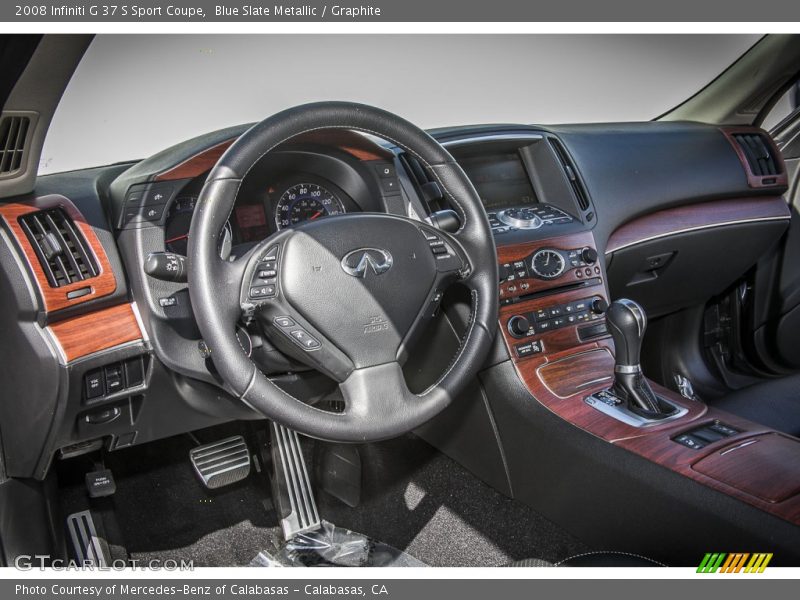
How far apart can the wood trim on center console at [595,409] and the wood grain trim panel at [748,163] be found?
2.79ft

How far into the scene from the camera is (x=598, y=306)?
203cm

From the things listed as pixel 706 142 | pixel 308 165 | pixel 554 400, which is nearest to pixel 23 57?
pixel 308 165

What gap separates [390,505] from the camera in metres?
2.18

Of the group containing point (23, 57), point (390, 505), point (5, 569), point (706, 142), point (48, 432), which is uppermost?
point (23, 57)

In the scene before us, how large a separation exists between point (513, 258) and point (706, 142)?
1.07 m

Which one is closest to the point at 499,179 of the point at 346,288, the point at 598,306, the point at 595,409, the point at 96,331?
the point at 598,306

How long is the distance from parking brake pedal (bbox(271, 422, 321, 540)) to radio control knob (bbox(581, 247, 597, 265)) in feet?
3.25

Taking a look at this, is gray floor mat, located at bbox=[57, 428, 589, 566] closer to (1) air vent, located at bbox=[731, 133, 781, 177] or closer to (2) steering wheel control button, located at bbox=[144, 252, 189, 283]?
(2) steering wheel control button, located at bbox=[144, 252, 189, 283]

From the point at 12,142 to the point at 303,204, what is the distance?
634 mm

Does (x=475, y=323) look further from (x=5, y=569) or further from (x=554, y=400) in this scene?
(x=5, y=569)

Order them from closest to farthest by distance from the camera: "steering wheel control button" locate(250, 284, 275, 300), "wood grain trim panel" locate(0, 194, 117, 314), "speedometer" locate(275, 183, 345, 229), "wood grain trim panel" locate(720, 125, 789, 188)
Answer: "steering wheel control button" locate(250, 284, 275, 300)
"wood grain trim panel" locate(0, 194, 117, 314)
"speedometer" locate(275, 183, 345, 229)
"wood grain trim panel" locate(720, 125, 789, 188)

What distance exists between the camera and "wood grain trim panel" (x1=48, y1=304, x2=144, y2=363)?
4.97 feet

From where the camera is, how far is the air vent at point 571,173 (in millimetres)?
2145

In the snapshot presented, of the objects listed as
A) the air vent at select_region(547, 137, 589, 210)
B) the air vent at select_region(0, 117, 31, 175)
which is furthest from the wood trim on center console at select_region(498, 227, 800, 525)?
the air vent at select_region(0, 117, 31, 175)
